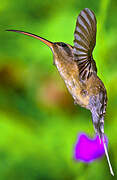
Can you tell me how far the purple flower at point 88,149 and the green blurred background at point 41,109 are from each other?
209 millimetres

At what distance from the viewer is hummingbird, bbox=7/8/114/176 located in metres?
0.25

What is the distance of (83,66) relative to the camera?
0.27 metres

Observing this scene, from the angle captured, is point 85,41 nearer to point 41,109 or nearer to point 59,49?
point 59,49

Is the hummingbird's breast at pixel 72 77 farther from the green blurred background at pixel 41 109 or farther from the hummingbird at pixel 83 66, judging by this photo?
the green blurred background at pixel 41 109

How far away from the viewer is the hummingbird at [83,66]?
25cm

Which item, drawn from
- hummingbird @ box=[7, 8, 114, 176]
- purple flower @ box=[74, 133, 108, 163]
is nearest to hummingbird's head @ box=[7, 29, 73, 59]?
hummingbird @ box=[7, 8, 114, 176]

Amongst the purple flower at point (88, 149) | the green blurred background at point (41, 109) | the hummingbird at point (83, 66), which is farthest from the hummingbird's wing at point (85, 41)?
the green blurred background at point (41, 109)

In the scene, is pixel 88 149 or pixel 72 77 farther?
pixel 88 149

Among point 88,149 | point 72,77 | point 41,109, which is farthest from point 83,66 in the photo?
point 41,109

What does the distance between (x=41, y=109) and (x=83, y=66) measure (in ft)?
3.71

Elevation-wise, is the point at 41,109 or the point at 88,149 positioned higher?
the point at 41,109

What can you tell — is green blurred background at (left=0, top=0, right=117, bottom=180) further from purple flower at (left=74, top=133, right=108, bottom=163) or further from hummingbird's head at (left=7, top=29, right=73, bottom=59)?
hummingbird's head at (left=7, top=29, right=73, bottom=59)

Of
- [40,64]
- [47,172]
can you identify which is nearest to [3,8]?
[40,64]

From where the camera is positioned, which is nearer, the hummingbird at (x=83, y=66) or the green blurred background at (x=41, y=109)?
the hummingbird at (x=83, y=66)
